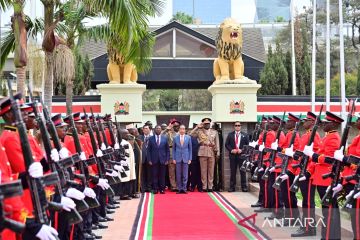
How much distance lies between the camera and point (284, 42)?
40344 mm

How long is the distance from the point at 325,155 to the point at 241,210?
4189mm

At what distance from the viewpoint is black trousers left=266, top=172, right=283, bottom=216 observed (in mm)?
10842

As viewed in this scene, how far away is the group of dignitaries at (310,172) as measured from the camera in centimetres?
759

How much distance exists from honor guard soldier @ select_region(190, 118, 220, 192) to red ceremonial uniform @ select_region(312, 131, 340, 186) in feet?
24.4

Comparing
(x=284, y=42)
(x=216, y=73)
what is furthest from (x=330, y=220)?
(x=284, y=42)

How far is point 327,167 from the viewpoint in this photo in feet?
27.5

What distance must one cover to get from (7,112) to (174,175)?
1082 centimetres

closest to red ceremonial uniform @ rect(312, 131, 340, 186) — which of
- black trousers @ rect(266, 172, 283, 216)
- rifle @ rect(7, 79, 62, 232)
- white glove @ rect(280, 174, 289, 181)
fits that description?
white glove @ rect(280, 174, 289, 181)

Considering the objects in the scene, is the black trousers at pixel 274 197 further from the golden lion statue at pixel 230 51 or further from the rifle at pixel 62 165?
the golden lion statue at pixel 230 51

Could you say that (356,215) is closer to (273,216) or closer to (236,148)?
(273,216)

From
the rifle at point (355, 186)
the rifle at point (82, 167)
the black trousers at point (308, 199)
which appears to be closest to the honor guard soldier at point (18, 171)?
the rifle at point (82, 167)

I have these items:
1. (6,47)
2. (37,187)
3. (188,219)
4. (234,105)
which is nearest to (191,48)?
(234,105)

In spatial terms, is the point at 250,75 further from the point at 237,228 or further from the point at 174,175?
the point at 237,228

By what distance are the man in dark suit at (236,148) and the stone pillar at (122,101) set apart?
10.1ft
